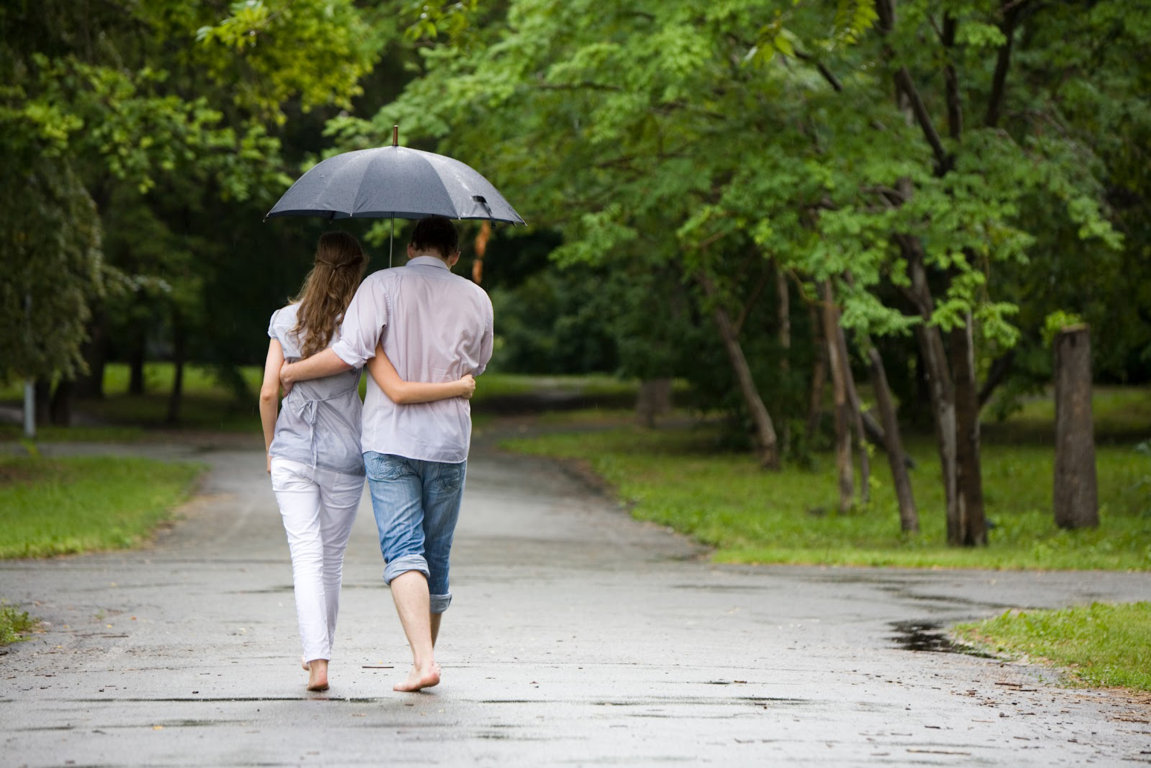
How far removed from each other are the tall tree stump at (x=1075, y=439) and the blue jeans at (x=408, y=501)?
13.1 metres

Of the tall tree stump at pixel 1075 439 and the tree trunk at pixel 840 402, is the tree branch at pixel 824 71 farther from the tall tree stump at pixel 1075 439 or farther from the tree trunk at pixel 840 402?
the tall tree stump at pixel 1075 439

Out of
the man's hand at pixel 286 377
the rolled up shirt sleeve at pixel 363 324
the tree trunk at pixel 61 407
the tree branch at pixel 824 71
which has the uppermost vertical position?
the tree branch at pixel 824 71

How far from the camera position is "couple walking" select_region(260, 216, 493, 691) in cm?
573

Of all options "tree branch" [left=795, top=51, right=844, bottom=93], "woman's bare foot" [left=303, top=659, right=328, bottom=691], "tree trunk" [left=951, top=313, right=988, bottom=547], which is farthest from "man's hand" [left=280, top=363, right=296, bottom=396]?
"tree trunk" [left=951, top=313, right=988, bottom=547]

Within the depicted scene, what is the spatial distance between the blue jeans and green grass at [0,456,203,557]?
8403 millimetres

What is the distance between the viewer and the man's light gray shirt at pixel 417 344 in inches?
225

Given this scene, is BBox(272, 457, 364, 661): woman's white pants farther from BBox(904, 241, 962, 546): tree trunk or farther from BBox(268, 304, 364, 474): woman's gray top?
BBox(904, 241, 962, 546): tree trunk

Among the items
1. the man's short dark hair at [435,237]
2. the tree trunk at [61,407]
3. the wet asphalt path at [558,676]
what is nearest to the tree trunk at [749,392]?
the wet asphalt path at [558,676]

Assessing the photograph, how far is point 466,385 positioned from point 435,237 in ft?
2.13

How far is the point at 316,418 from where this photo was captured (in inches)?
234

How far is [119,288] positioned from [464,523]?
9.31 metres

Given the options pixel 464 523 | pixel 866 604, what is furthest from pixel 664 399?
pixel 866 604

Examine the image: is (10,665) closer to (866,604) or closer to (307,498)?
(307,498)

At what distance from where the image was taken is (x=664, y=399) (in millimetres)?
41469
